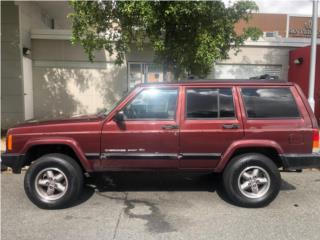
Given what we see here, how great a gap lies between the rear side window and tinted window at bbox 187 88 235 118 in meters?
0.25

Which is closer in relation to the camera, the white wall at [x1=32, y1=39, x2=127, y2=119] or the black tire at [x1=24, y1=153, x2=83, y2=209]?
the black tire at [x1=24, y1=153, x2=83, y2=209]

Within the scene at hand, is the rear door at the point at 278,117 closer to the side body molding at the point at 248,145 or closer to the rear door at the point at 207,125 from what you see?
the side body molding at the point at 248,145

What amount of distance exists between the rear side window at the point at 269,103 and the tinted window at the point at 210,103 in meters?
0.25

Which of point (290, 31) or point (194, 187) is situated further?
point (290, 31)

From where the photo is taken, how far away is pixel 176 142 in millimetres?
5074

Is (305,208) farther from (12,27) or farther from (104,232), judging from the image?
(12,27)

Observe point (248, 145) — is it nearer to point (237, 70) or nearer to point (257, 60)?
point (237, 70)

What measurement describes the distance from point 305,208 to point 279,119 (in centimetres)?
134

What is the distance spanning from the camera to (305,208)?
5090 millimetres

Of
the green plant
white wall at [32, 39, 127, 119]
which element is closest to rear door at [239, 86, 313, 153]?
the green plant

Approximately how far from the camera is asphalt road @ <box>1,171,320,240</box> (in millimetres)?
4207

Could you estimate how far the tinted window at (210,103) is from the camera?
5.17 meters

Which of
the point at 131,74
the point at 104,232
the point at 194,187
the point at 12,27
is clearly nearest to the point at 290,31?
the point at 131,74

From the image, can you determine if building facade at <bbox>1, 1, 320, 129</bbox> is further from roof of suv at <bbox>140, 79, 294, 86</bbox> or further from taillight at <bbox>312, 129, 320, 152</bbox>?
taillight at <bbox>312, 129, 320, 152</bbox>
